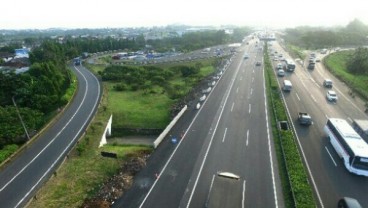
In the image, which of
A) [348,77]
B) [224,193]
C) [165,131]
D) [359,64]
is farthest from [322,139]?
[359,64]

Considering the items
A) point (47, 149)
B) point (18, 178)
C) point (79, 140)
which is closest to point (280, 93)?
point (79, 140)

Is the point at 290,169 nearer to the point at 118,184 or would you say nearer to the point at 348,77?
the point at 118,184

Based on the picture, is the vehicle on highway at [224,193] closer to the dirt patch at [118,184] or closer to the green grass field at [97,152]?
the dirt patch at [118,184]

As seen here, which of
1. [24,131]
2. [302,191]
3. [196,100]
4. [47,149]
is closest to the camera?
[302,191]

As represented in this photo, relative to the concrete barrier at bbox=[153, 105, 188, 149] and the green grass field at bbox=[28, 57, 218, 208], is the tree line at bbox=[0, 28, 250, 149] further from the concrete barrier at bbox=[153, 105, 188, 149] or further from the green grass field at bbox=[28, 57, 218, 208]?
the concrete barrier at bbox=[153, 105, 188, 149]

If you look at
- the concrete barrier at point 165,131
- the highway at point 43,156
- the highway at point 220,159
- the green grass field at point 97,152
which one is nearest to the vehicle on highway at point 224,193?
the highway at point 220,159

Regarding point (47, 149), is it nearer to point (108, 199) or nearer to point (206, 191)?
point (108, 199)
